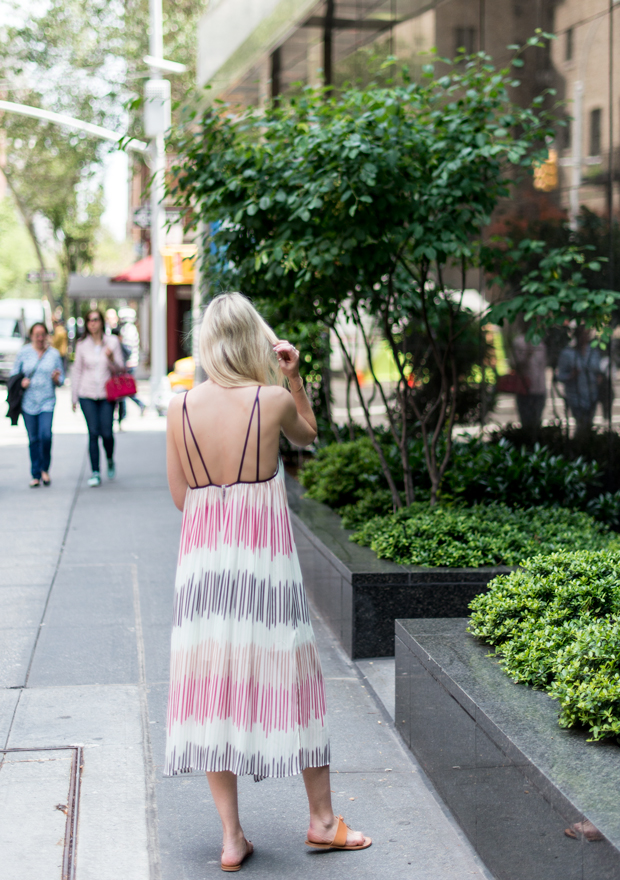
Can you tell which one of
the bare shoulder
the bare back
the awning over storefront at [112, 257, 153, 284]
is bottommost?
the bare back

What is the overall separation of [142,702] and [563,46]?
603 centimetres

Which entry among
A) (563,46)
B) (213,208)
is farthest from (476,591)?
(563,46)

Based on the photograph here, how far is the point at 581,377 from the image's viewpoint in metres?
7.57

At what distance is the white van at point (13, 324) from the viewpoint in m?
29.8

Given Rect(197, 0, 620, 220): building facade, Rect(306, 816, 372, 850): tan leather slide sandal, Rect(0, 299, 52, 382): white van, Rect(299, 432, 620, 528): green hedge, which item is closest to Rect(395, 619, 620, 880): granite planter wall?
Rect(306, 816, 372, 850): tan leather slide sandal

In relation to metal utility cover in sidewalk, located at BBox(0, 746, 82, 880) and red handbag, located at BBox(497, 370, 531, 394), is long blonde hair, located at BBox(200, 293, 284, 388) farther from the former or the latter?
red handbag, located at BBox(497, 370, 531, 394)

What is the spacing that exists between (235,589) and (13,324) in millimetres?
30757

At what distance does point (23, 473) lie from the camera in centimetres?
1250

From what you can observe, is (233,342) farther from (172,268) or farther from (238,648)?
(172,268)

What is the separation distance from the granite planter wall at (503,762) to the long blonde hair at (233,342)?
1281 mm

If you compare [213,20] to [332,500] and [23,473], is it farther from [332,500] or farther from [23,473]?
[332,500]

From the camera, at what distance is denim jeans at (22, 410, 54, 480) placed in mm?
10711

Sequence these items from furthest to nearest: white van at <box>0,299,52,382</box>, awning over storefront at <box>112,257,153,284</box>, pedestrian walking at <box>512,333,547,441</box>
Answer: awning over storefront at <box>112,257,153,284</box> → white van at <box>0,299,52,382</box> → pedestrian walking at <box>512,333,547,441</box>

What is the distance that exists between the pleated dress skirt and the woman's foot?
0.26 meters
